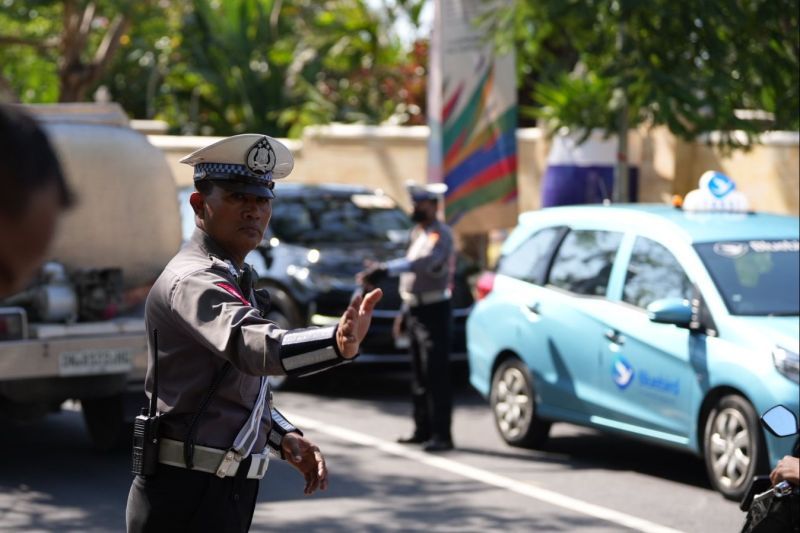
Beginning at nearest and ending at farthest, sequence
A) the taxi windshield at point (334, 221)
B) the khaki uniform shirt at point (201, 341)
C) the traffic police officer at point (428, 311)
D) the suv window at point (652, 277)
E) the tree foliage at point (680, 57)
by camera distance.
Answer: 1. the khaki uniform shirt at point (201, 341)
2. the suv window at point (652, 277)
3. the traffic police officer at point (428, 311)
4. the tree foliage at point (680, 57)
5. the taxi windshield at point (334, 221)

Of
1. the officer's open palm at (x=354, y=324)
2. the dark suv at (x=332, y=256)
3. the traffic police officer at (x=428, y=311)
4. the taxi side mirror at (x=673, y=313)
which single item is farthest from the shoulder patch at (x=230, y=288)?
the dark suv at (x=332, y=256)

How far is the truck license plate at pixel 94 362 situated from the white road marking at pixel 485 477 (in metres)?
2.07

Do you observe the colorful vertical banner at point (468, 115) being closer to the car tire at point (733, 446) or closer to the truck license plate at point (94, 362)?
the truck license plate at point (94, 362)

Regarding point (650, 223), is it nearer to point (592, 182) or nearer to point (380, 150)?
point (592, 182)

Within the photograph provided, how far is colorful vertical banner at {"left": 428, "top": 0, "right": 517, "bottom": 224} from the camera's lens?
16.1 metres

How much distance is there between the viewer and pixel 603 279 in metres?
9.50

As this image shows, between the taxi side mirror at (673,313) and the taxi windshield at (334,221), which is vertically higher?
the taxi windshield at (334,221)

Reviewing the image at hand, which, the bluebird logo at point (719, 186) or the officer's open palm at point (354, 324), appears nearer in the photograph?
the officer's open palm at point (354, 324)

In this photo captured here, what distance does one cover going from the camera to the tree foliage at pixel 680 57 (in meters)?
11.6

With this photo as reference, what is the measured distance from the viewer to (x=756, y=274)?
28.9ft

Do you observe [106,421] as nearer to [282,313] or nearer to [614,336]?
[614,336]

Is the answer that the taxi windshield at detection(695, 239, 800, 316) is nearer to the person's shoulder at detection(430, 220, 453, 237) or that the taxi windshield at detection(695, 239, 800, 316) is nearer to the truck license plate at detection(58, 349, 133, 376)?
the person's shoulder at detection(430, 220, 453, 237)

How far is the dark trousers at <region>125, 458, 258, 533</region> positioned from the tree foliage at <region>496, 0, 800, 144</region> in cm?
817

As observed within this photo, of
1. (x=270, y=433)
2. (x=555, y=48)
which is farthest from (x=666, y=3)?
(x=270, y=433)
